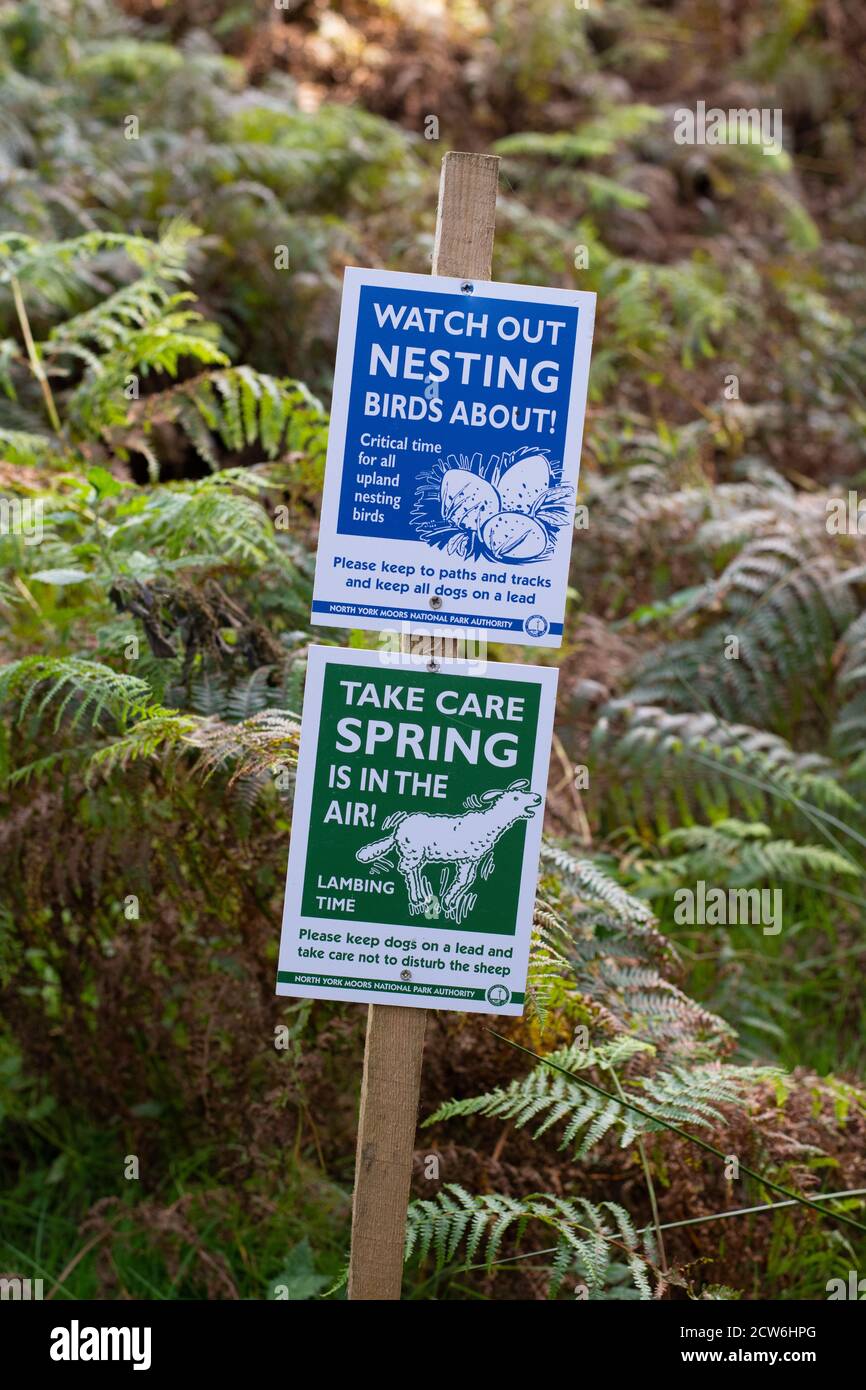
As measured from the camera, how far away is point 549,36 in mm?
7527

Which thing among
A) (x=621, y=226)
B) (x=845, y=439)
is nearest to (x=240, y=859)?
(x=845, y=439)

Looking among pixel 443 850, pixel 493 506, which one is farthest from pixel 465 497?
pixel 443 850

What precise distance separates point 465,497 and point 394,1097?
3.22 ft

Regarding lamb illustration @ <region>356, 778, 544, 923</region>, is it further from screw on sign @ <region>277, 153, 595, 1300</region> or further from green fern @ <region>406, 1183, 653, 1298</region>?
green fern @ <region>406, 1183, 653, 1298</region>

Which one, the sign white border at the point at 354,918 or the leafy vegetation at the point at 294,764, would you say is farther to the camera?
the leafy vegetation at the point at 294,764

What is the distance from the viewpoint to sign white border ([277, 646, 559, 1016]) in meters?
2.01

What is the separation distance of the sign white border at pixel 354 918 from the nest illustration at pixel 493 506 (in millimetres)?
→ 191

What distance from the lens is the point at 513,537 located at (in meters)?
→ 2.03

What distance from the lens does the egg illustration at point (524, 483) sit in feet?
6.63

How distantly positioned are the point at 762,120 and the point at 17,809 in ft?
23.3

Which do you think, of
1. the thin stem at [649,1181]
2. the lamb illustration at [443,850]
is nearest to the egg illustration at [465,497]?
the lamb illustration at [443,850]

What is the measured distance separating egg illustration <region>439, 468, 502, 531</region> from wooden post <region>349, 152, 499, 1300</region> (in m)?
0.33

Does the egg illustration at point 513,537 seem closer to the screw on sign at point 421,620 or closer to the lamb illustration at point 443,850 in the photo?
the screw on sign at point 421,620

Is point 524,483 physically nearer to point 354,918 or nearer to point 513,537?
point 513,537
